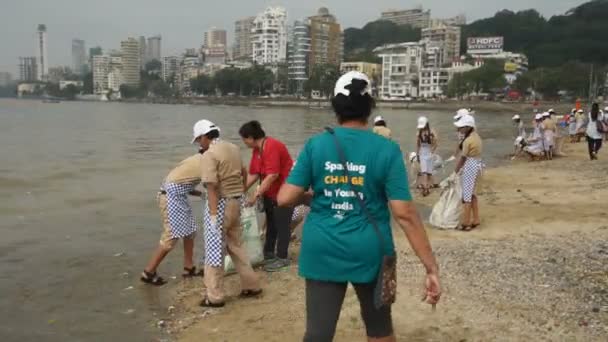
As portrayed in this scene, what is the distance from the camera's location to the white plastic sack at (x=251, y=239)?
6.27 meters

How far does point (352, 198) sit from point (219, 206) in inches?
108

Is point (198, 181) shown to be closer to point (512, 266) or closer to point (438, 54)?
point (512, 266)

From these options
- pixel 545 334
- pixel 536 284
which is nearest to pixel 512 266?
pixel 536 284

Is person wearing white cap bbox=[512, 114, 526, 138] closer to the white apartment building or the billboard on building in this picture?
the white apartment building

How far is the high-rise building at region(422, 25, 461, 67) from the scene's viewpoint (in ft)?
570

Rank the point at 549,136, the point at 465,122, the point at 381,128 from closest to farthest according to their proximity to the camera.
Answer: the point at 465,122 → the point at 381,128 → the point at 549,136

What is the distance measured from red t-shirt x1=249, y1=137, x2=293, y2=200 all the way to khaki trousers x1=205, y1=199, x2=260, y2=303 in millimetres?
732

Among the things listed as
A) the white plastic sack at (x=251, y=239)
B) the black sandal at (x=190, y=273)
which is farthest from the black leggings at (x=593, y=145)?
the black sandal at (x=190, y=273)

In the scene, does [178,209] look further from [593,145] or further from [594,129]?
[593,145]

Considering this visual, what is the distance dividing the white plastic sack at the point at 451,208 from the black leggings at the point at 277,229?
9.04ft

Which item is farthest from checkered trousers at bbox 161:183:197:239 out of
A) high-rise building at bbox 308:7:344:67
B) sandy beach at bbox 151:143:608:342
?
high-rise building at bbox 308:7:344:67

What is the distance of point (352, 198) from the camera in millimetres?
2734

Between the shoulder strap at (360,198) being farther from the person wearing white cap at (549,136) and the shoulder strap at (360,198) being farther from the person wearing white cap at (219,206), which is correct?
the person wearing white cap at (549,136)

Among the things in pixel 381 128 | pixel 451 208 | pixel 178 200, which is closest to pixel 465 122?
pixel 451 208
